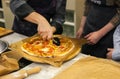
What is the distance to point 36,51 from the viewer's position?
3.92 feet

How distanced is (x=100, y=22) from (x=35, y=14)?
45 cm

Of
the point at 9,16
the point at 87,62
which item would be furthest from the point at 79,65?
the point at 9,16

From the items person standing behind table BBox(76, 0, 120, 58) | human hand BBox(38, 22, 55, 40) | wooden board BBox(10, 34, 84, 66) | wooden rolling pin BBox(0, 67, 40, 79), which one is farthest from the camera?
person standing behind table BBox(76, 0, 120, 58)

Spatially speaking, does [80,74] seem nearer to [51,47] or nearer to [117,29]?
[51,47]

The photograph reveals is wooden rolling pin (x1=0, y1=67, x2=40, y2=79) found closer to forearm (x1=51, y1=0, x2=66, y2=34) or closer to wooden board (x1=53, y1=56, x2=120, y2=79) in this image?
wooden board (x1=53, y1=56, x2=120, y2=79)

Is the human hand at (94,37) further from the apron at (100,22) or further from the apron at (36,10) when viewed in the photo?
the apron at (36,10)

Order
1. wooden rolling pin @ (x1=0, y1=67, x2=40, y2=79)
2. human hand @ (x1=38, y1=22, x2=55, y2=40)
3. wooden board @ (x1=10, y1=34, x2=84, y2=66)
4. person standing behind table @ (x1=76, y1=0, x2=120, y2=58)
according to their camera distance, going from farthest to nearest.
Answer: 1. person standing behind table @ (x1=76, y1=0, x2=120, y2=58)
2. human hand @ (x1=38, y1=22, x2=55, y2=40)
3. wooden board @ (x1=10, y1=34, x2=84, y2=66)
4. wooden rolling pin @ (x1=0, y1=67, x2=40, y2=79)

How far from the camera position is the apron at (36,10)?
144 centimetres

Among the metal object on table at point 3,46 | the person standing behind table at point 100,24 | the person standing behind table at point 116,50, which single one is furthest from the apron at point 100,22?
the metal object on table at point 3,46

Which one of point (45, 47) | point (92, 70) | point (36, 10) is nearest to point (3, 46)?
point (45, 47)

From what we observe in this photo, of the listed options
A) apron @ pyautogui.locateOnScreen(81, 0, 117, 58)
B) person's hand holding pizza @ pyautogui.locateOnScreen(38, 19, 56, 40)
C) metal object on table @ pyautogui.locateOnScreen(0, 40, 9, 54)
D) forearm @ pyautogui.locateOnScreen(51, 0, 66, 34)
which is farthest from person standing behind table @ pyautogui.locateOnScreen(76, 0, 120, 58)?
metal object on table @ pyautogui.locateOnScreen(0, 40, 9, 54)

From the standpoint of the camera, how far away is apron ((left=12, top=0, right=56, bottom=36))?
4.71 feet

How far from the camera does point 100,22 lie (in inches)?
59.2

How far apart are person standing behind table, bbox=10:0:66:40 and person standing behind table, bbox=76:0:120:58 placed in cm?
20
